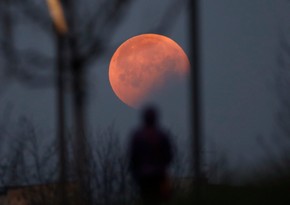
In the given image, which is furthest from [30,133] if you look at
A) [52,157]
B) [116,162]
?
[116,162]

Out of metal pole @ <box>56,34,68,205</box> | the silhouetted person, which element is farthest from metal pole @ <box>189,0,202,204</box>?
metal pole @ <box>56,34,68,205</box>

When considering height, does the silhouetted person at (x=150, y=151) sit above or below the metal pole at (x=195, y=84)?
below

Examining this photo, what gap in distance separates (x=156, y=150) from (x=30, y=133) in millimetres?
9583

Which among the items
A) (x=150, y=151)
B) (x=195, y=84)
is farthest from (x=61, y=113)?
(x=150, y=151)

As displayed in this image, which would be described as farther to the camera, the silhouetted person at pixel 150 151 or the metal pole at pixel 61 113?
the metal pole at pixel 61 113

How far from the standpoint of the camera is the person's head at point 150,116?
32.9 ft

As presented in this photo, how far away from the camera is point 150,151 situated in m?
10.1

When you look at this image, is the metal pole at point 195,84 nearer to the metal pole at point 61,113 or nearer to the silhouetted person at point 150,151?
the silhouetted person at point 150,151

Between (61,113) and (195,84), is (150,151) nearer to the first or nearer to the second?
(195,84)

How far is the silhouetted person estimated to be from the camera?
10.1m

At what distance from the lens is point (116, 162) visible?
17984mm

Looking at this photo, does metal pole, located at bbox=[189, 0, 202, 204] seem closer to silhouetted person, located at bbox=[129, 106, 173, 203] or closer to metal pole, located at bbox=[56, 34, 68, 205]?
silhouetted person, located at bbox=[129, 106, 173, 203]

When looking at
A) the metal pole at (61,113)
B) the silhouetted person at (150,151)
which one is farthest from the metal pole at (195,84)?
the metal pole at (61,113)

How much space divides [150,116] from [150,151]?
1.28ft
